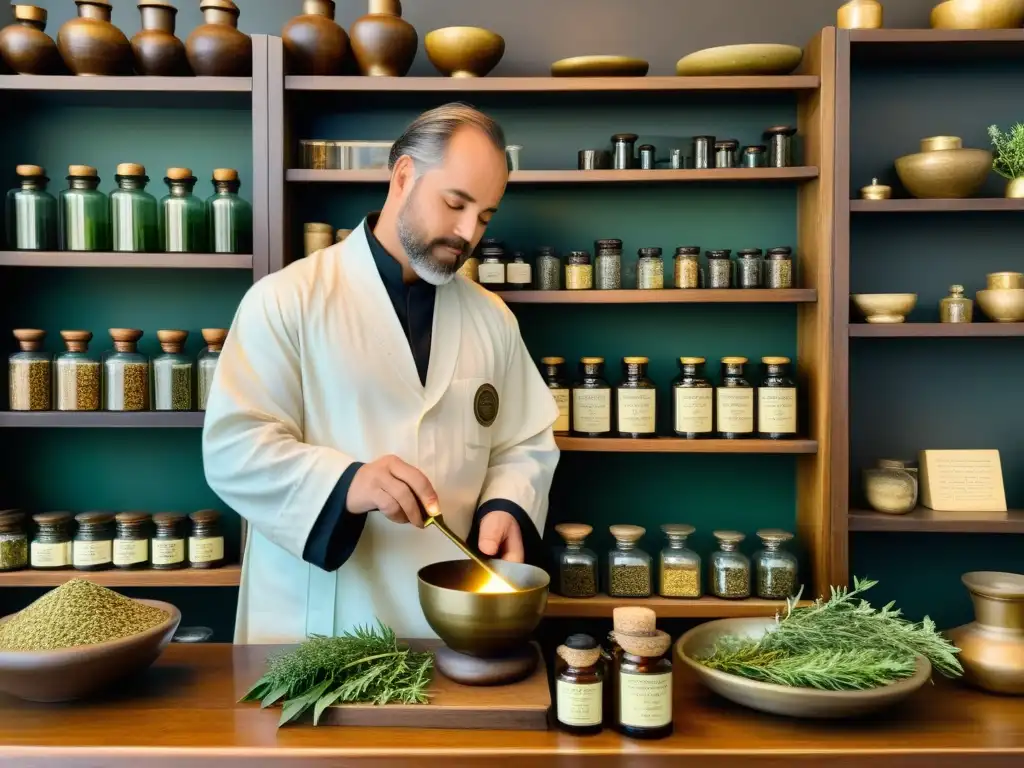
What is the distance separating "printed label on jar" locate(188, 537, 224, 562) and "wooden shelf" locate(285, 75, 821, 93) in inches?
44.2

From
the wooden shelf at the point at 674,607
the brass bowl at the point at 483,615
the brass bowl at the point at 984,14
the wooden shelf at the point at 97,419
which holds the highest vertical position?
the brass bowl at the point at 984,14

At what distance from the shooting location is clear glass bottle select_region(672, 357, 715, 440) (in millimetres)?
2244

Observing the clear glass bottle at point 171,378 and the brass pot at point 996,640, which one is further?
the clear glass bottle at point 171,378

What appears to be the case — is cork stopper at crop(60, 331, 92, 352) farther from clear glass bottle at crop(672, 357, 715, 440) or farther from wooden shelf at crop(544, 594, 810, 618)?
clear glass bottle at crop(672, 357, 715, 440)

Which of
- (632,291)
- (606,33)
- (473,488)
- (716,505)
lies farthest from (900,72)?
(473,488)

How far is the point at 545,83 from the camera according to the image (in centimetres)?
219

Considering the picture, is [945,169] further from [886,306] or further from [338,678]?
[338,678]

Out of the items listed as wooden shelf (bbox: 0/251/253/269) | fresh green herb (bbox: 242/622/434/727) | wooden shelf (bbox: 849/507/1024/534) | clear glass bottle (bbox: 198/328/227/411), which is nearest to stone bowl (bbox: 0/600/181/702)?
fresh green herb (bbox: 242/622/434/727)

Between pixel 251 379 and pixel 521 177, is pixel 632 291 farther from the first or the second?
pixel 251 379

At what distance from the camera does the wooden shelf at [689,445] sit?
2199 millimetres

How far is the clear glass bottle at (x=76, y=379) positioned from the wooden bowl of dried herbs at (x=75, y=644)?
39.6 inches

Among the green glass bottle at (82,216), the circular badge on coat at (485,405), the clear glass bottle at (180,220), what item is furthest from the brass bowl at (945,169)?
the green glass bottle at (82,216)

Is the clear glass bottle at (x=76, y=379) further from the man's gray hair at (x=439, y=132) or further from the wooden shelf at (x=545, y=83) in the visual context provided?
the man's gray hair at (x=439, y=132)

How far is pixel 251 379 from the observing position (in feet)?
5.39
